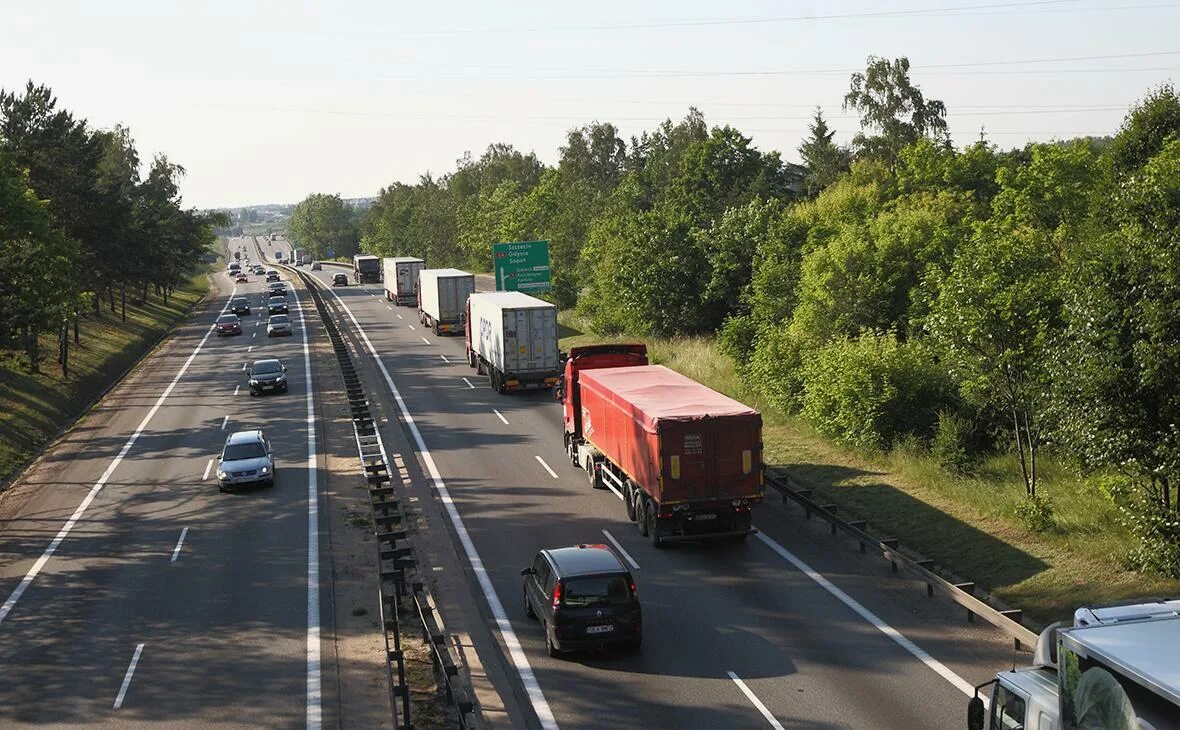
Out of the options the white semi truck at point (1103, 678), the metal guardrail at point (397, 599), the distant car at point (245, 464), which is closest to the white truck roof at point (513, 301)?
the metal guardrail at point (397, 599)

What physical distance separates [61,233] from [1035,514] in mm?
49735

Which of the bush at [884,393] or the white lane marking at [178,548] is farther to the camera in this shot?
the bush at [884,393]

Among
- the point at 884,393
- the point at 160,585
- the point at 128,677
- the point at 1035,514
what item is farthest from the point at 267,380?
the point at 1035,514

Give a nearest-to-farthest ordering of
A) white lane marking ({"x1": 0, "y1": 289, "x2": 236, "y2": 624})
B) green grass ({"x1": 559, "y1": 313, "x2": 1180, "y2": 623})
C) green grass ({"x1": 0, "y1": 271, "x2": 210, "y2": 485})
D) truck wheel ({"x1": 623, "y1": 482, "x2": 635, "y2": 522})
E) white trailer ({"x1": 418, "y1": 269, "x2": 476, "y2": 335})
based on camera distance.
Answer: green grass ({"x1": 559, "y1": 313, "x2": 1180, "y2": 623}) < white lane marking ({"x1": 0, "y1": 289, "x2": 236, "y2": 624}) < truck wheel ({"x1": 623, "y1": 482, "x2": 635, "y2": 522}) < green grass ({"x1": 0, "y1": 271, "x2": 210, "y2": 485}) < white trailer ({"x1": 418, "y1": 269, "x2": 476, "y2": 335})

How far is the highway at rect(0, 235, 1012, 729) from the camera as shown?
16.7 meters

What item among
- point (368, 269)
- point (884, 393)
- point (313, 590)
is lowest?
point (313, 590)

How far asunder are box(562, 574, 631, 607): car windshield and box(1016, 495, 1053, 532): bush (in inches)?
382

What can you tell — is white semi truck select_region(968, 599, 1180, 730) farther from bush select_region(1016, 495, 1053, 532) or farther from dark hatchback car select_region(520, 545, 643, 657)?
bush select_region(1016, 495, 1053, 532)

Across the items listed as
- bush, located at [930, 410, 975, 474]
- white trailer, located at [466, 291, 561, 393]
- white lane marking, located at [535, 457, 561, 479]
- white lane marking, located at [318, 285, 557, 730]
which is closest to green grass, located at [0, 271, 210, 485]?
white lane marking, located at [318, 285, 557, 730]

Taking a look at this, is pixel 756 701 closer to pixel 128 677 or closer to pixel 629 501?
pixel 128 677

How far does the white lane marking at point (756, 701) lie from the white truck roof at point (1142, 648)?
590 centimetres

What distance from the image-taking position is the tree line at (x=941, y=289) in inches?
765

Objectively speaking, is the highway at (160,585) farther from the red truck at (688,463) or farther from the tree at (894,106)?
the tree at (894,106)

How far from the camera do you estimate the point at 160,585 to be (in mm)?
23734
